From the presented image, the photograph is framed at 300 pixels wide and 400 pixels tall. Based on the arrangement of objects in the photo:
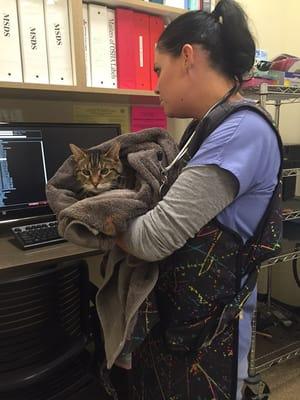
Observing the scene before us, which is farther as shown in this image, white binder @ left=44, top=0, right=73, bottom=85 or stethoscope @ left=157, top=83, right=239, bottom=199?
white binder @ left=44, top=0, right=73, bottom=85

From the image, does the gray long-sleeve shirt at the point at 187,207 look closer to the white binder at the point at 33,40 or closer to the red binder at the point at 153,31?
the white binder at the point at 33,40

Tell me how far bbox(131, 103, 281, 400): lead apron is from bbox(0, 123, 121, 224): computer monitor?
2.26 feet

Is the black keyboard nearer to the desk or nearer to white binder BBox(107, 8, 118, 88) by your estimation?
the desk

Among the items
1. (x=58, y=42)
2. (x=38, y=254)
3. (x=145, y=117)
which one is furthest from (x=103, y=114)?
(x=38, y=254)

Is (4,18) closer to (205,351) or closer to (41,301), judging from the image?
(41,301)

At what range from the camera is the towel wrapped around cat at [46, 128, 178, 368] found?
0.66 m

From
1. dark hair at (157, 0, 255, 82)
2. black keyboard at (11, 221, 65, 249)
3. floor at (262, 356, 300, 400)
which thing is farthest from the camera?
floor at (262, 356, 300, 400)

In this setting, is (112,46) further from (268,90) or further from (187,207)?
(187,207)

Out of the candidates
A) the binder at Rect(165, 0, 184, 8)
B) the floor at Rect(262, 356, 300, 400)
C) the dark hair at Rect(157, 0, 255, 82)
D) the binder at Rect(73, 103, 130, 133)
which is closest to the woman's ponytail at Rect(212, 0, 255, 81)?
the dark hair at Rect(157, 0, 255, 82)

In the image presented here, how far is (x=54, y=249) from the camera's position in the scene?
100 cm

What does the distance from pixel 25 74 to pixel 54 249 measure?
0.59 meters

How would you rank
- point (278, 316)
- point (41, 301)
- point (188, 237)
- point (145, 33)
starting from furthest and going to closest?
point (278, 316) → point (145, 33) → point (41, 301) → point (188, 237)

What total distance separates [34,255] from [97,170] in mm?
292

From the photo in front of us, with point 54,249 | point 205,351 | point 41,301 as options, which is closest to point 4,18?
point 54,249
